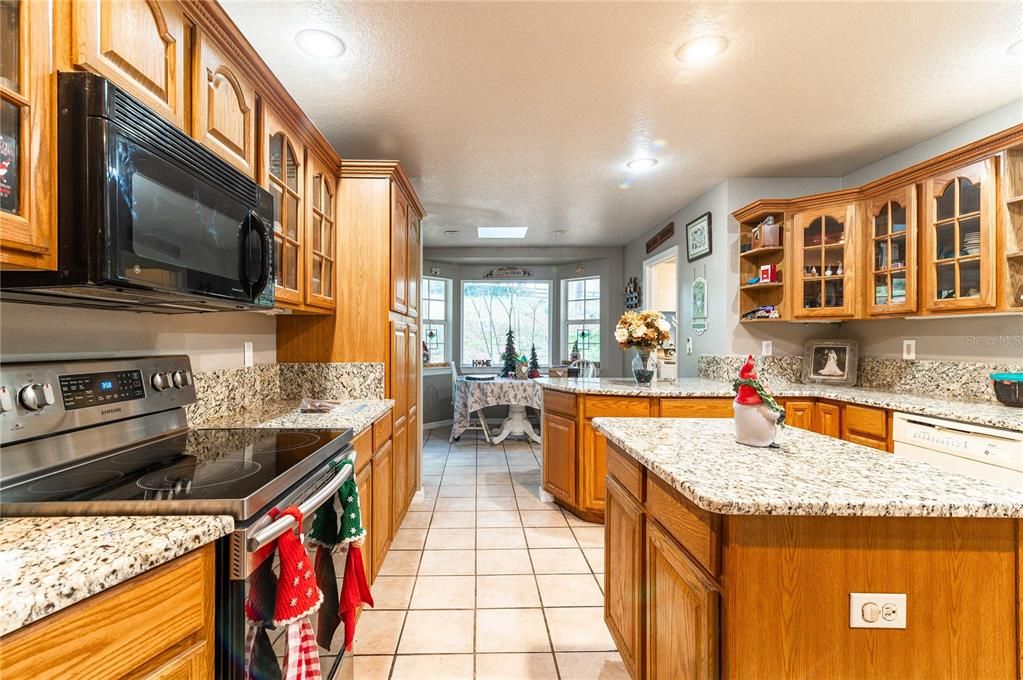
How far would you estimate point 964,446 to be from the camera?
2160mm

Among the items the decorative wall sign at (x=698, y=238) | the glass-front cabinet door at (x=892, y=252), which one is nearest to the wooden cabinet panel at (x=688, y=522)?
the glass-front cabinet door at (x=892, y=252)

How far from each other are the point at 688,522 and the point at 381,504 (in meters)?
1.72

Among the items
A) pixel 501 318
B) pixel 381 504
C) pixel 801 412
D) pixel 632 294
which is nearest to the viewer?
pixel 381 504

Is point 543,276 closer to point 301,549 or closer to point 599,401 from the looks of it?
point 599,401

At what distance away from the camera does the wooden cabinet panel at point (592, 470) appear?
3.09 meters

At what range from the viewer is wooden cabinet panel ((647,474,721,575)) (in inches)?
39.4

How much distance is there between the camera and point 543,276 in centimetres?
667

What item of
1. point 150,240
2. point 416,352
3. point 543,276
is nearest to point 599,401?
point 416,352

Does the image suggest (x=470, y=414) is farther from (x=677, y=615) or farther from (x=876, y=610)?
(x=876, y=610)

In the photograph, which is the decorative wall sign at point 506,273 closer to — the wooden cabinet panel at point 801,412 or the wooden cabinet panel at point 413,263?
the wooden cabinet panel at point 413,263

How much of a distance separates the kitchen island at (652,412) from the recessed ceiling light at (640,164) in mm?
1590

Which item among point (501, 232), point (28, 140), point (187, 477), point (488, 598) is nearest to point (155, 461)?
point (187, 477)

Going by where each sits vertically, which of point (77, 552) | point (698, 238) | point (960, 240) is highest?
point (698, 238)

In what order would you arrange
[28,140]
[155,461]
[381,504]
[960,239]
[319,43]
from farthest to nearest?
[960,239] < [381,504] < [319,43] < [155,461] < [28,140]
